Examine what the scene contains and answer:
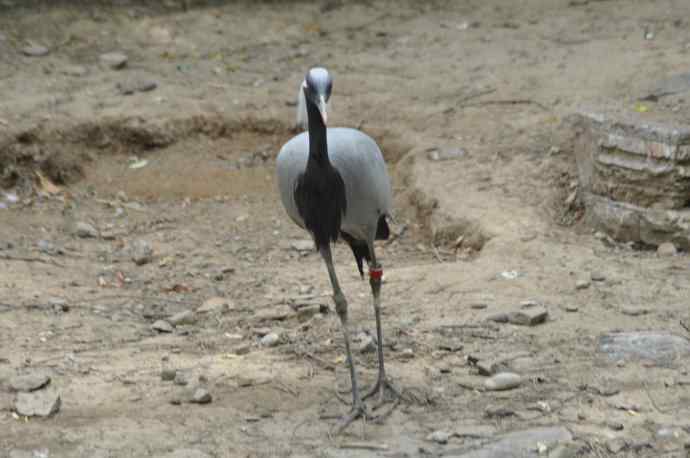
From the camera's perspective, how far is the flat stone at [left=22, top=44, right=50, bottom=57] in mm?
8969

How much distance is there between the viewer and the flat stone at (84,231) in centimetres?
723

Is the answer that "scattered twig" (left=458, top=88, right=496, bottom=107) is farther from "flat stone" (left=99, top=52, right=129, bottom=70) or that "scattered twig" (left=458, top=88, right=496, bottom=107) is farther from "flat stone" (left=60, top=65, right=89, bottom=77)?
"flat stone" (left=60, top=65, right=89, bottom=77)

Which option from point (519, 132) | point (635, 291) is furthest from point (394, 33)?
point (635, 291)

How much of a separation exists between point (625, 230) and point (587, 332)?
1406 millimetres

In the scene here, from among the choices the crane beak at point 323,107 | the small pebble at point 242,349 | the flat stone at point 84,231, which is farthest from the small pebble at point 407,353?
the flat stone at point 84,231

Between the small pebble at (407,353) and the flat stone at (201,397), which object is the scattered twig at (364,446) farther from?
the small pebble at (407,353)

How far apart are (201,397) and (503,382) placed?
122cm

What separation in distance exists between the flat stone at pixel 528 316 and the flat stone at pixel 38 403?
81.9 inches

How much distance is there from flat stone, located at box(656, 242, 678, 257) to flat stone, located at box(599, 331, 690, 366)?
1.24 meters

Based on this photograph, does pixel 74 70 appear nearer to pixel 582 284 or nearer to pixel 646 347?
pixel 582 284

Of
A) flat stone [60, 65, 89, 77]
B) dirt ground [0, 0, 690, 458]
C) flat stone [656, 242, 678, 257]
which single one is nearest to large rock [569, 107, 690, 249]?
flat stone [656, 242, 678, 257]

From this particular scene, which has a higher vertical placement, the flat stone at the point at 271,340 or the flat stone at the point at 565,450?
the flat stone at the point at 565,450

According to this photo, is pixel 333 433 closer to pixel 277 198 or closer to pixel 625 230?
pixel 625 230

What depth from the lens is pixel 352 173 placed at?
15.0 feet
